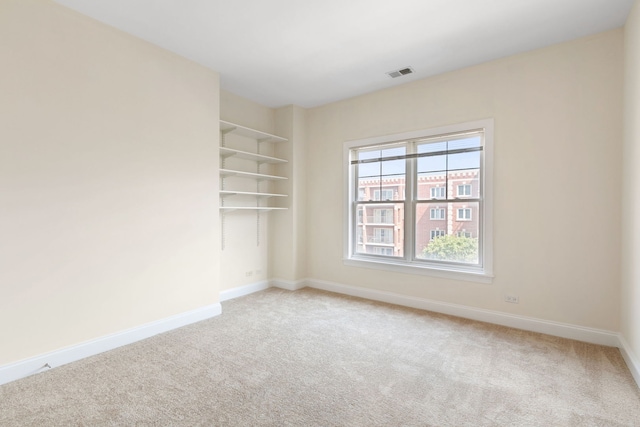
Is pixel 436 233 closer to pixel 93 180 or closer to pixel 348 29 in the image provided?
pixel 348 29

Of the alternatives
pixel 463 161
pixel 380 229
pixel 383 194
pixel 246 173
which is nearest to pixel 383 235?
pixel 380 229

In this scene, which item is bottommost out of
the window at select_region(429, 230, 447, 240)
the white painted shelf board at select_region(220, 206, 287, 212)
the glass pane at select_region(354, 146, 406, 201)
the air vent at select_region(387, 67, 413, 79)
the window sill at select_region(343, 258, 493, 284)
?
the window sill at select_region(343, 258, 493, 284)

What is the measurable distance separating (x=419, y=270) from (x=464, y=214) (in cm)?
88

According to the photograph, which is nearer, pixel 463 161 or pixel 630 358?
pixel 630 358

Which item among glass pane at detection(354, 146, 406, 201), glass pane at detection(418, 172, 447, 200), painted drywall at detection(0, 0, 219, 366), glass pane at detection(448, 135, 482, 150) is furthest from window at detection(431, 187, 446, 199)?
painted drywall at detection(0, 0, 219, 366)

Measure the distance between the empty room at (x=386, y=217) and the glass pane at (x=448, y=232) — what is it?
26 mm

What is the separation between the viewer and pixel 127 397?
78.7 inches

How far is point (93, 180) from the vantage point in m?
2.61

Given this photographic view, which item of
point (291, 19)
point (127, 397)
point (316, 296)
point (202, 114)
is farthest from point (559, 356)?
point (202, 114)

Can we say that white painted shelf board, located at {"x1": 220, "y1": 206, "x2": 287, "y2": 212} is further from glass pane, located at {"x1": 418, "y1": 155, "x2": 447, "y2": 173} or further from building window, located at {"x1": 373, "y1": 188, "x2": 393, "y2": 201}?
glass pane, located at {"x1": 418, "y1": 155, "x2": 447, "y2": 173}

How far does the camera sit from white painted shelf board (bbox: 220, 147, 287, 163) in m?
3.88

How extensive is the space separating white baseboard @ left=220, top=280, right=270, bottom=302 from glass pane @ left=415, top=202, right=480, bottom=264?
2360mm

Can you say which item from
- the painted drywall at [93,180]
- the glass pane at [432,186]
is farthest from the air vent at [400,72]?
the painted drywall at [93,180]

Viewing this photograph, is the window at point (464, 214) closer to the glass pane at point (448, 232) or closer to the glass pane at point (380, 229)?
the glass pane at point (448, 232)
